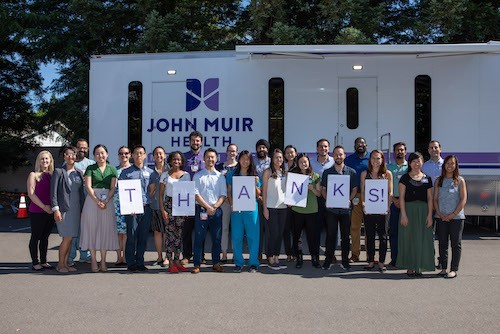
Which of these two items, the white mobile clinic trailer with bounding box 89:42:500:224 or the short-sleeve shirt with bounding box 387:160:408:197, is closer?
the short-sleeve shirt with bounding box 387:160:408:197

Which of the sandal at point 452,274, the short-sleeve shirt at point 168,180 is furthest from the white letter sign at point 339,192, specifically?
the short-sleeve shirt at point 168,180

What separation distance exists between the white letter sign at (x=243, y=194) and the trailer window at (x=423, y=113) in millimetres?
4269

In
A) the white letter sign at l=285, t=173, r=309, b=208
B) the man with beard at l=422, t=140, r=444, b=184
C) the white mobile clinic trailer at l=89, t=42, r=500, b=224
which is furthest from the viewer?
the white mobile clinic trailer at l=89, t=42, r=500, b=224

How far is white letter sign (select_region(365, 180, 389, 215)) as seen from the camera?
7.74m

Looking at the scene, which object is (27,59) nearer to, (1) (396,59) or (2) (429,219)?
(1) (396,59)

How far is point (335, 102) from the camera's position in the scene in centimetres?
1068

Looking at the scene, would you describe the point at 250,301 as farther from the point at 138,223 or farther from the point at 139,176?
the point at 139,176

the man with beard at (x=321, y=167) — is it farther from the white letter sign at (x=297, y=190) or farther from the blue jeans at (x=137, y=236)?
the blue jeans at (x=137, y=236)

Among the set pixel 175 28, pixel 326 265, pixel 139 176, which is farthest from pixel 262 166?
pixel 175 28

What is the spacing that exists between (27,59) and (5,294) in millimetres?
17088

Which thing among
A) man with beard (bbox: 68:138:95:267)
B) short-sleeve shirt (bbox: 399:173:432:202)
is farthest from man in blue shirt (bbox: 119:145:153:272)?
short-sleeve shirt (bbox: 399:173:432:202)

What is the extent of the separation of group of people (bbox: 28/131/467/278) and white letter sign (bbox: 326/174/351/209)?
4.6 inches

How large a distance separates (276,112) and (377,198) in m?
3.63

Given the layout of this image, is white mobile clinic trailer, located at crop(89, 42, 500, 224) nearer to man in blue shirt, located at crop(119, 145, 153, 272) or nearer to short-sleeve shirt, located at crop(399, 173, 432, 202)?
short-sleeve shirt, located at crop(399, 173, 432, 202)
